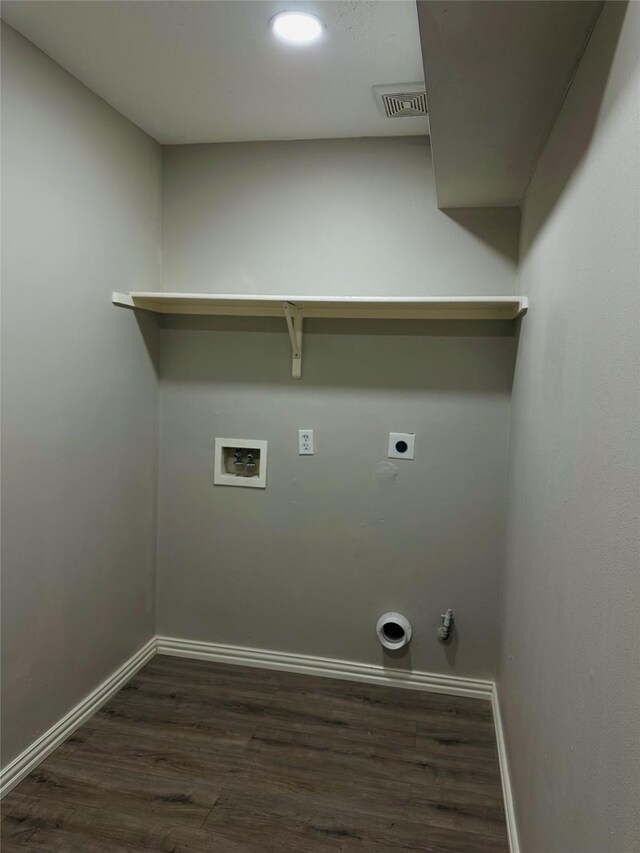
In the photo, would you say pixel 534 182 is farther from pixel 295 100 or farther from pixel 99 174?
pixel 99 174

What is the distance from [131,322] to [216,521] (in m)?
1.04

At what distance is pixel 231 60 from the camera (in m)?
1.98

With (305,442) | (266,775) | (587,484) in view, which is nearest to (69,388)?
(305,442)

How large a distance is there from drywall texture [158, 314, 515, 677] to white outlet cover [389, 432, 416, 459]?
0.04 meters

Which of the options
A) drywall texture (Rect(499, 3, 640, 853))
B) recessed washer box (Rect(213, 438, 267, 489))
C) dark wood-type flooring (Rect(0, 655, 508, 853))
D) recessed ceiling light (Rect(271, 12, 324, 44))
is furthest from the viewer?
recessed washer box (Rect(213, 438, 267, 489))

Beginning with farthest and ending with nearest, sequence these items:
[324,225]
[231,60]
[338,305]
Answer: [324,225] → [338,305] → [231,60]

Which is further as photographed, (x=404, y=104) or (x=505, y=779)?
(x=404, y=104)

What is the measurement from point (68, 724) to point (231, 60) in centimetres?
251

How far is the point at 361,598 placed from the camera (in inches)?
110

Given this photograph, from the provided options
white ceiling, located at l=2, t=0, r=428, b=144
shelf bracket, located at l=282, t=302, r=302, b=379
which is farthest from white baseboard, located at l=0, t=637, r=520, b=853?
white ceiling, located at l=2, t=0, r=428, b=144

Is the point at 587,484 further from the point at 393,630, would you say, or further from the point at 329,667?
the point at 329,667

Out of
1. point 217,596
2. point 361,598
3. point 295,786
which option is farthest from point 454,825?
point 217,596

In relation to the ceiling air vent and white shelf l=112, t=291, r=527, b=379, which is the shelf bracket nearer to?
white shelf l=112, t=291, r=527, b=379

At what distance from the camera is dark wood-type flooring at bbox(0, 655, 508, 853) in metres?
1.84
